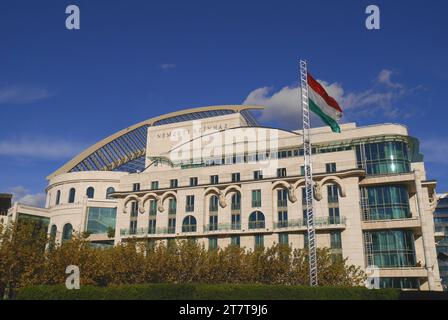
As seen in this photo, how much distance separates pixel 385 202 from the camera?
57500mm

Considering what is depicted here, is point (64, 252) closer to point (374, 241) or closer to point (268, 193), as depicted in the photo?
point (268, 193)

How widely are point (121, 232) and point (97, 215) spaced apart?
14806 mm

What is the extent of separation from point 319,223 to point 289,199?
221 inches

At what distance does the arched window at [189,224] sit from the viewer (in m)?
63.8

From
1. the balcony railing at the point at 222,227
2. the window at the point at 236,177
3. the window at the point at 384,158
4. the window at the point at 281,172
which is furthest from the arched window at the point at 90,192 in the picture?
the window at the point at 384,158

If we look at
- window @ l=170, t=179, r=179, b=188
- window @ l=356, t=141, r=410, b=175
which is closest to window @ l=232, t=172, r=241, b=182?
window @ l=170, t=179, r=179, b=188

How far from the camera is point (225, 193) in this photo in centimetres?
6400

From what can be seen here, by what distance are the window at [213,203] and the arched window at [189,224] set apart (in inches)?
120

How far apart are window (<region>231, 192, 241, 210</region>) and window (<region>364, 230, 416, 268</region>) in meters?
18.2

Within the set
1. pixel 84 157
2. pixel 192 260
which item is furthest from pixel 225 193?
pixel 84 157

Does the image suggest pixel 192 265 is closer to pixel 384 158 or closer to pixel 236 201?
pixel 236 201

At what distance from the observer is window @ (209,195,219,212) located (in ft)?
211

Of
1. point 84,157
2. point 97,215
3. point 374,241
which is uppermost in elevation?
point 84,157

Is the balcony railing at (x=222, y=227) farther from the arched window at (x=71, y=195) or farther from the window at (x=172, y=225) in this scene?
the arched window at (x=71, y=195)
